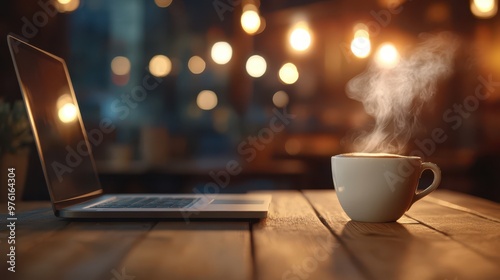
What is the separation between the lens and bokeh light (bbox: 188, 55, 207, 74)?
4297 millimetres

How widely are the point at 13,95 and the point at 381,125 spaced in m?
1.39

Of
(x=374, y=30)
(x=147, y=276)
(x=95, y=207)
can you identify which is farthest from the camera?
(x=374, y=30)

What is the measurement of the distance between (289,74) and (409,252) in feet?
13.6

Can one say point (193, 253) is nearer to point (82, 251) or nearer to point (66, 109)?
point (82, 251)

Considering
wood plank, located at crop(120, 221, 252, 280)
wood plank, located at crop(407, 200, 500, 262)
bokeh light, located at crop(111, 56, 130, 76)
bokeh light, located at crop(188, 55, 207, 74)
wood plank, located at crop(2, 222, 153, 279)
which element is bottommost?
wood plank, located at crop(407, 200, 500, 262)

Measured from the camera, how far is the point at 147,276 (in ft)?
1.49

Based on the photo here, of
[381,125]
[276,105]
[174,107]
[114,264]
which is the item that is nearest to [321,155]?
[276,105]

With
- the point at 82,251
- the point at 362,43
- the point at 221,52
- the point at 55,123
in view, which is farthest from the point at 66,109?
the point at 221,52

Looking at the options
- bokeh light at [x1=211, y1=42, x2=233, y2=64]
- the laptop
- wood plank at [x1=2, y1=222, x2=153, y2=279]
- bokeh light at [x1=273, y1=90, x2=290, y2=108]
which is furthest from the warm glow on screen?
bokeh light at [x1=273, y1=90, x2=290, y2=108]

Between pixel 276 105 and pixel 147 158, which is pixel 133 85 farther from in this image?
→ pixel 276 105

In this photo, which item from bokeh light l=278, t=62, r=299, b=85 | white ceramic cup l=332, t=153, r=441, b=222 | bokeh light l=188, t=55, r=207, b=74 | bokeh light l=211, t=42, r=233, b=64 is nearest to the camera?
white ceramic cup l=332, t=153, r=441, b=222

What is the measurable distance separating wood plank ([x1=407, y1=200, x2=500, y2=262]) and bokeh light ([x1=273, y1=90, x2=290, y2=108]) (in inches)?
146

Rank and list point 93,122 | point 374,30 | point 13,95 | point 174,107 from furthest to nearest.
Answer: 1. point 374,30
2. point 174,107
3. point 93,122
4. point 13,95

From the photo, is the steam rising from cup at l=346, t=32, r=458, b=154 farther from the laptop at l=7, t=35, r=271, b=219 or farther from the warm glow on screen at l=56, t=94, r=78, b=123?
the warm glow on screen at l=56, t=94, r=78, b=123
